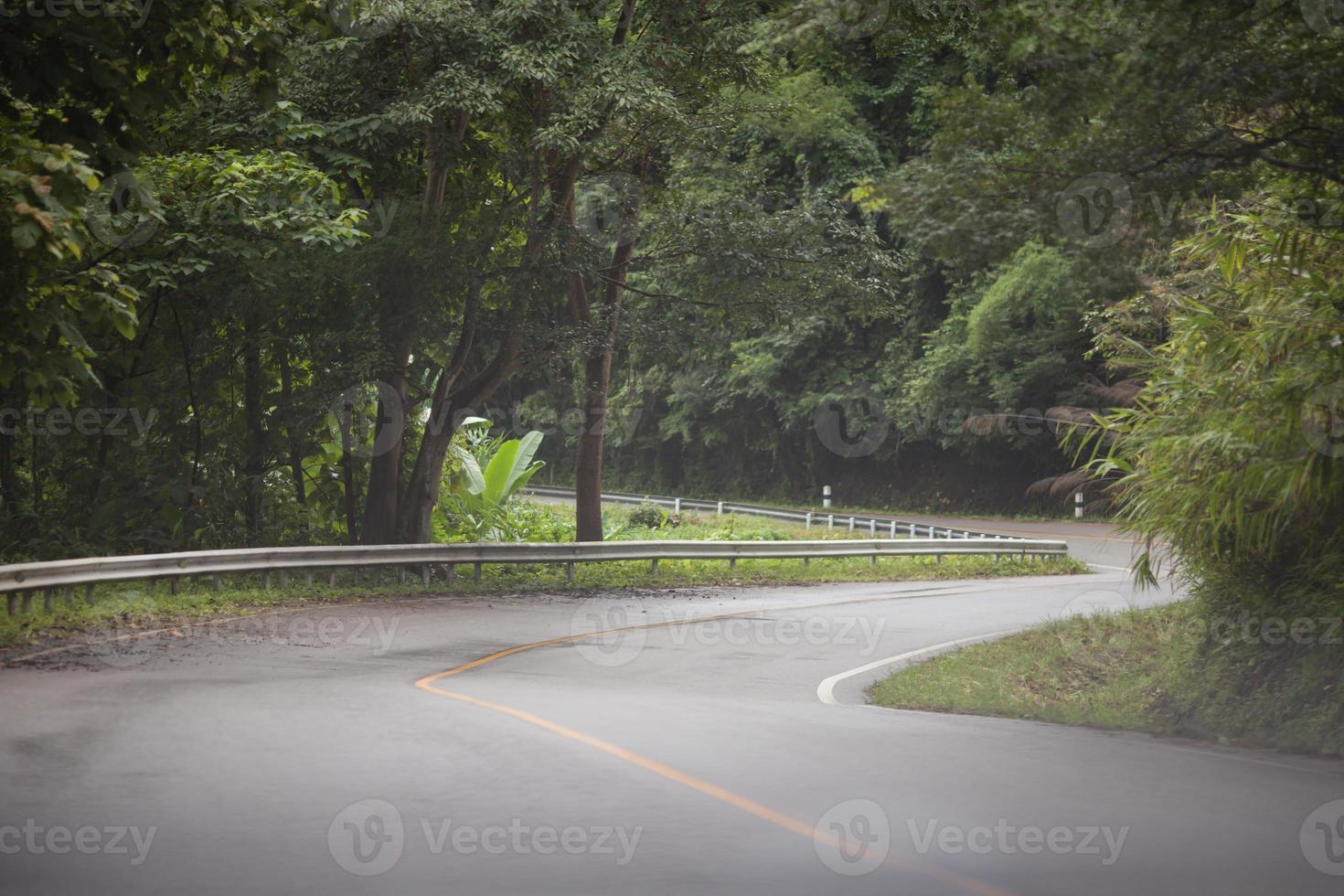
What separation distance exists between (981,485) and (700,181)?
65.4ft

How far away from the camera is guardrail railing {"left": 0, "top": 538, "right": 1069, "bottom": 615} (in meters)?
16.6

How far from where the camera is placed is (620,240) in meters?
29.2

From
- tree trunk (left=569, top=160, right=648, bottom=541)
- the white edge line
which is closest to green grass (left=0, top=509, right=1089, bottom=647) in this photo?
tree trunk (left=569, top=160, right=648, bottom=541)

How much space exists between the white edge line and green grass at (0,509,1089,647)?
711 cm

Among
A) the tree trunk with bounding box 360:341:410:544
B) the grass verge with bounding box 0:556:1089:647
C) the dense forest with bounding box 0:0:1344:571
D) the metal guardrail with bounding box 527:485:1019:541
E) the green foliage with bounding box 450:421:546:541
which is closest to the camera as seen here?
the dense forest with bounding box 0:0:1344:571

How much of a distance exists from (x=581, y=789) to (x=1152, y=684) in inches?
275

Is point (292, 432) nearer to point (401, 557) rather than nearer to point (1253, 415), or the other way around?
point (401, 557)

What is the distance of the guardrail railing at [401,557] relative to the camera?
16.6m

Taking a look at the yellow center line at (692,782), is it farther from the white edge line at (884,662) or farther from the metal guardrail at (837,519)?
the metal guardrail at (837,519)

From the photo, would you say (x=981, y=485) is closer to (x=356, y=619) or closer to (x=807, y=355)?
(x=807, y=355)

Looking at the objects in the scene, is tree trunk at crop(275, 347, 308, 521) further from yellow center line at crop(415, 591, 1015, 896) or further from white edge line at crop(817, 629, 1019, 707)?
white edge line at crop(817, 629, 1019, 707)

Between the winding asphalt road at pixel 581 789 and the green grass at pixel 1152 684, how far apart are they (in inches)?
25.9

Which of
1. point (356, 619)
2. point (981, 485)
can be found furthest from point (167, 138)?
point (981, 485)

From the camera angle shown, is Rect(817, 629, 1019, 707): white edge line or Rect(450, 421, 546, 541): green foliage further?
Rect(450, 421, 546, 541): green foliage
